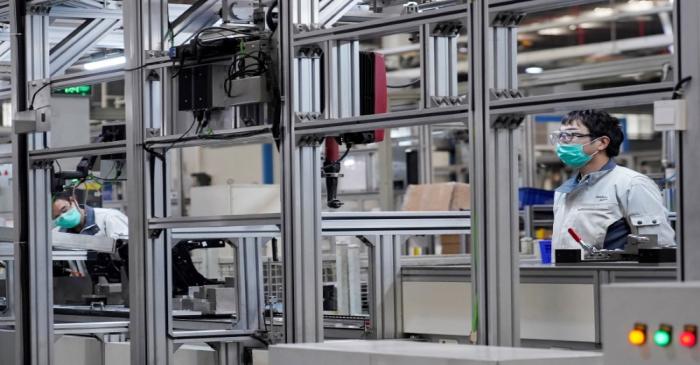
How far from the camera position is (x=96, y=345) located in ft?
18.6

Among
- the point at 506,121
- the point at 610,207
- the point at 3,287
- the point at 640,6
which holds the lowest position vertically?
the point at 3,287

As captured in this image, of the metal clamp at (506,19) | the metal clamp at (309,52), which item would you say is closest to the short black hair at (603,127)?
the metal clamp at (309,52)

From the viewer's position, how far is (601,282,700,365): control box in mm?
2609

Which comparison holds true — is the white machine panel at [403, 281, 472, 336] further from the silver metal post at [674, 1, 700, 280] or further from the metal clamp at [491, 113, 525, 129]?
the silver metal post at [674, 1, 700, 280]

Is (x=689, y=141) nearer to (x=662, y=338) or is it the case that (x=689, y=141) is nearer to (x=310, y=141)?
(x=662, y=338)

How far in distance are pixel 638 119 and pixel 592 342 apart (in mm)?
13688

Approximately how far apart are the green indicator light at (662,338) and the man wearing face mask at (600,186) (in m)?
2.23

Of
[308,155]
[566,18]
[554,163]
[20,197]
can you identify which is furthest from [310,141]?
[566,18]

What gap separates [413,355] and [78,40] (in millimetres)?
3147

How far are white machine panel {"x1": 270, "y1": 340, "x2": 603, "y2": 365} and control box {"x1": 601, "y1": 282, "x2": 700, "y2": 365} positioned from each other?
30cm

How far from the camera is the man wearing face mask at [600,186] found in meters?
A: 4.89

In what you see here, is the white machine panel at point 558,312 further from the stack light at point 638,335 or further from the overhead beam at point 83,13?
the overhead beam at point 83,13

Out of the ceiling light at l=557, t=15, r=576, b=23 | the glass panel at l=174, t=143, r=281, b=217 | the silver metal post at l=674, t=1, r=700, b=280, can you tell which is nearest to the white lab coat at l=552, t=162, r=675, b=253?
the silver metal post at l=674, t=1, r=700, b=280

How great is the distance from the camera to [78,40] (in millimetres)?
5762
